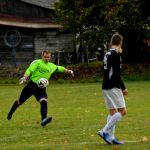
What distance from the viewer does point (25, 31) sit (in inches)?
1794

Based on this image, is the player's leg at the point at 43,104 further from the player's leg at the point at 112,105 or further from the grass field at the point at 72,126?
the player's leg at the point at 112,105

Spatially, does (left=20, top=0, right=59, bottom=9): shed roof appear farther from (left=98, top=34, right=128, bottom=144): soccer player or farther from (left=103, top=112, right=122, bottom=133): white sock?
(left=103, top=112, right=122, bottom=133): white sock

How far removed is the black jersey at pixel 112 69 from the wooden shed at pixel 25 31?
108ft

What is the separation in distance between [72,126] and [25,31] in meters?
31.0

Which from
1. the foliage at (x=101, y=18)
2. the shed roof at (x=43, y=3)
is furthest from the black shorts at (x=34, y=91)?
the shed roof at (x=43, y=3)

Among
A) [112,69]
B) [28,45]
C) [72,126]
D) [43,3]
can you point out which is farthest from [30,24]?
[112,69]

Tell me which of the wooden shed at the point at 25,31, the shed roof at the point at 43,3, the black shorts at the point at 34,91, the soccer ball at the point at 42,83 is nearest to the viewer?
the soccer ball at the point at 42,83

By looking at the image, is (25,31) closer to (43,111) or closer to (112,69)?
(43,111)

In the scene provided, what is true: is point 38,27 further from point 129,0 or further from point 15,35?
point 129,0

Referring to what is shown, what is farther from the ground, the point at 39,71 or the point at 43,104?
the point at 39,71

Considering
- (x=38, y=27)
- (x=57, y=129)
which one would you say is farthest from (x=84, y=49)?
(x=57, y=129)

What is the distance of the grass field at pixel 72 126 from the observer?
38.7ft

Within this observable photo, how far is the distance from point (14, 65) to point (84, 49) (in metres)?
5.55

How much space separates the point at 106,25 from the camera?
38188 mm
